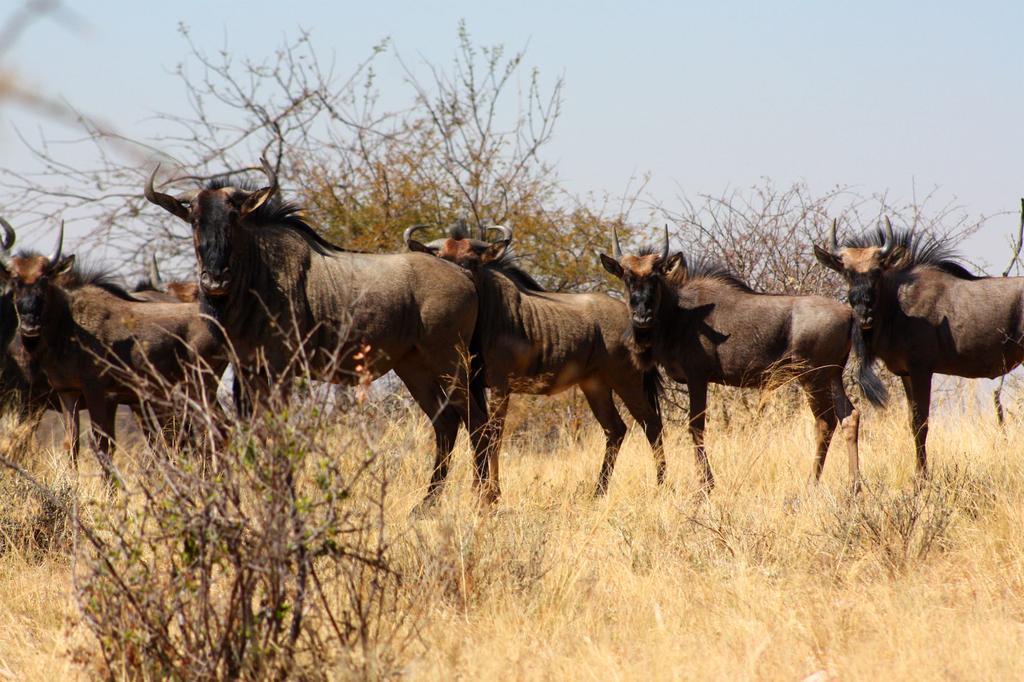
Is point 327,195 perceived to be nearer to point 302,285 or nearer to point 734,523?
point 302,285

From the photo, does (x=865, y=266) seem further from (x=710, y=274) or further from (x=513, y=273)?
(x=513, y=273)

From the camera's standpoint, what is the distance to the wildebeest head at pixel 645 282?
8977 mm

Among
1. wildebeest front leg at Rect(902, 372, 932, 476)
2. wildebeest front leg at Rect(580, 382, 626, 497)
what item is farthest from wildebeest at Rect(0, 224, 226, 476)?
wildebeest front leg at Rect(902, 372, 932, 476)

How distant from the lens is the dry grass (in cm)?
461

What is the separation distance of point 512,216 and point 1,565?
342 inches

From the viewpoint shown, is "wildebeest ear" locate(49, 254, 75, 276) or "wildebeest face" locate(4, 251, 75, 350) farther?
"wildebeest ear" locate(49, 254, 75, 276)

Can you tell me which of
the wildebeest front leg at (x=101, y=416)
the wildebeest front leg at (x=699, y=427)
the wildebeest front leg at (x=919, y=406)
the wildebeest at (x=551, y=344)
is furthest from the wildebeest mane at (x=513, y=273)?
the wildebeest front leg at (x=101, y=416)

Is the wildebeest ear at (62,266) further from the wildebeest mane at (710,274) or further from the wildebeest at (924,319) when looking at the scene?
the wildebeest at (924,319)

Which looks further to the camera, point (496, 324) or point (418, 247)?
point (418, 247)

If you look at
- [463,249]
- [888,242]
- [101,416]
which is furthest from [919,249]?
[101,416]

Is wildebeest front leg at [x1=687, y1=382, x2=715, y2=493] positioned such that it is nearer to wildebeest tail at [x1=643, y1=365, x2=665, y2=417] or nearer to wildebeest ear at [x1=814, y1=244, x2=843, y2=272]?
wildebeest tail at [x1=643, y1=365, x2=665, y2=417]

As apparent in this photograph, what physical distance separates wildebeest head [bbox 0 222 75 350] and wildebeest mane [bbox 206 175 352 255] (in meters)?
2.08

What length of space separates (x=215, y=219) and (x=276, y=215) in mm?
648

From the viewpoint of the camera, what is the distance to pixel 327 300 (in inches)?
318
